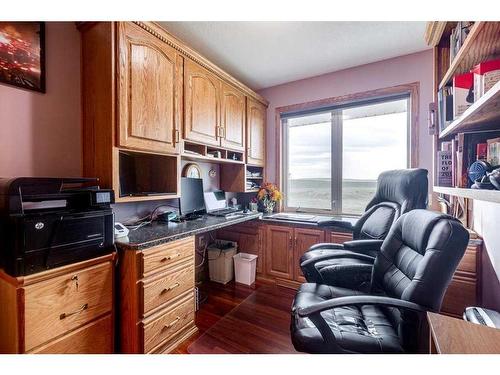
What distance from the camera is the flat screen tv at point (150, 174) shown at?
176cm

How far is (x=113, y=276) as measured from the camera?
138 cm

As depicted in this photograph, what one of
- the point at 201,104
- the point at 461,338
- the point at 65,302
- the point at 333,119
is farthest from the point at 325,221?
the point at 65,302

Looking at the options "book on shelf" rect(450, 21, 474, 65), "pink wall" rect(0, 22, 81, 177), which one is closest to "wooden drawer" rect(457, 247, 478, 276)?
"book on shelf" rect(450, 21, 474, 65)

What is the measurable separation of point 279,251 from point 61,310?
79.0 inches

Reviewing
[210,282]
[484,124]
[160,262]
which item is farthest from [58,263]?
[484,124]

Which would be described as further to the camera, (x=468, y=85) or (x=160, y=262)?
(x=160, y=262)

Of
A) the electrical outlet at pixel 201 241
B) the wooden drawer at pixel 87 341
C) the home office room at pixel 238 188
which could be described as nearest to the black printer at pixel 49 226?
the home office room at pixel 238 188

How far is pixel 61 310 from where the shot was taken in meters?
1.15

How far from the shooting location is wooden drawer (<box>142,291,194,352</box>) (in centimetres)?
143

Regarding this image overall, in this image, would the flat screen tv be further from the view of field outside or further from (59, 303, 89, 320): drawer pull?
the view of field outside

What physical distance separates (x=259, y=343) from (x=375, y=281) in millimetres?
978

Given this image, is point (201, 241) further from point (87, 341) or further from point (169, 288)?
point (87, 341)
